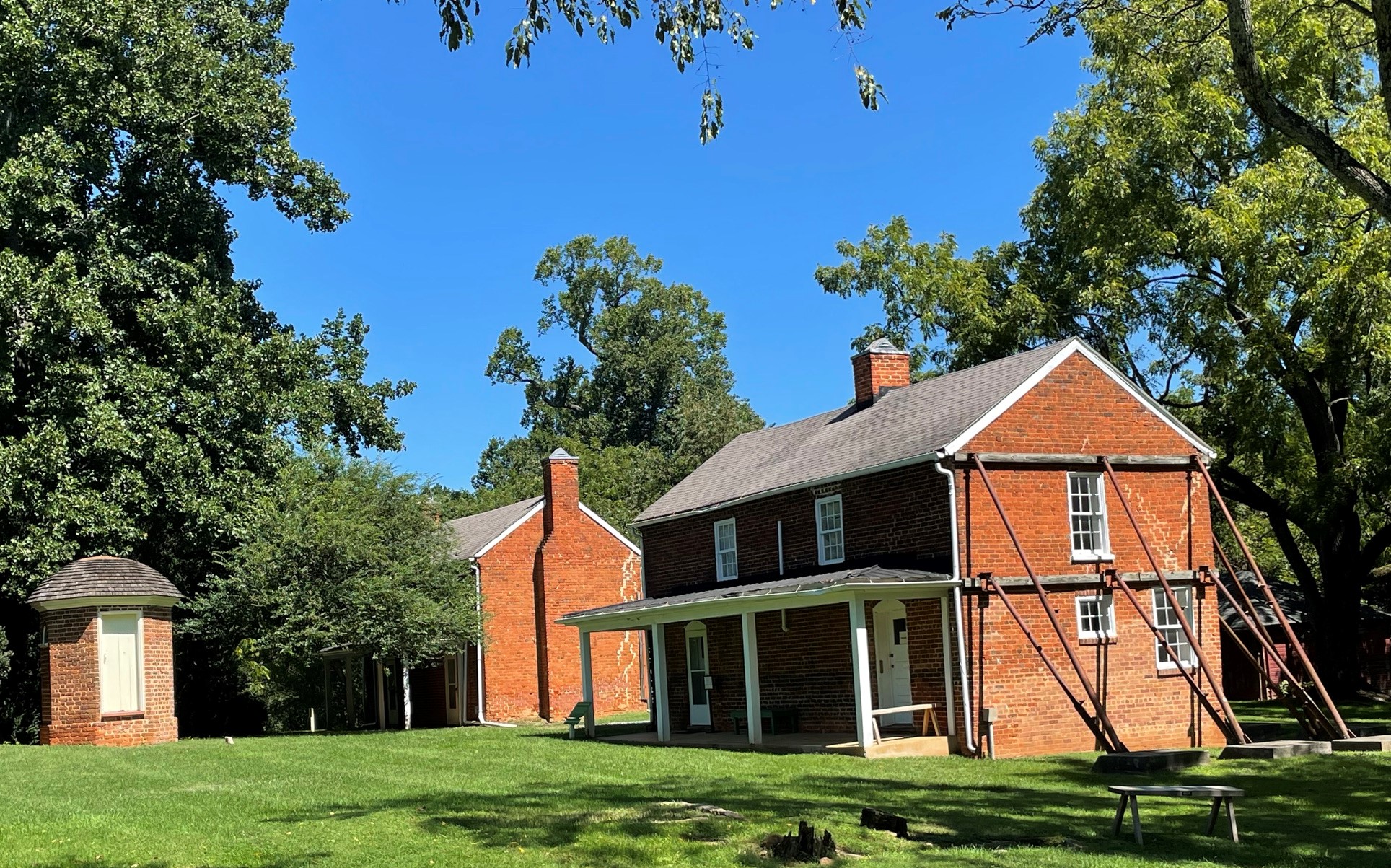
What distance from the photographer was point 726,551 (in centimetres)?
3052

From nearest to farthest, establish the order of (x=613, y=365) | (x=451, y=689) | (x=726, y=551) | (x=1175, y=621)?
1. (x=1175, y=621)
2. (x=726, y=551)
3. (x=451, y=689)
4. (x=613, y=365)

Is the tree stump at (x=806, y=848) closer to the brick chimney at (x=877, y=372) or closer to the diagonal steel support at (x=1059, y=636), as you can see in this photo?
the diagonal steel support at (x=1059, y=636)

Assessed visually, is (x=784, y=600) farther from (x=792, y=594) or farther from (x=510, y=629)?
(x=510, y=629)

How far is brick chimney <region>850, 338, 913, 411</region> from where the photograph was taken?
30750mm

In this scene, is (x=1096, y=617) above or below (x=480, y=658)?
above

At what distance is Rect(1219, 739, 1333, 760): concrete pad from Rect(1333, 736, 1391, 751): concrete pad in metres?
0.38

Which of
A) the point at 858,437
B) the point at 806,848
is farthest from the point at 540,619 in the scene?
the point at 806,848

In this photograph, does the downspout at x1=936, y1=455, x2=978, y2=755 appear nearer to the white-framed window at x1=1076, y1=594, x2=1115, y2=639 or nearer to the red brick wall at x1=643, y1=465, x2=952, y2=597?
the red brick wall at x1=643, y1=465, x2=952, y2=597

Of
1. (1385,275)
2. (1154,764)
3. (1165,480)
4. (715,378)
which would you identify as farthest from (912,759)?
(715,378)

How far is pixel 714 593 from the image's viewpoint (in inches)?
1073

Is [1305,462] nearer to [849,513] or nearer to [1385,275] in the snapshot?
[1385,275]

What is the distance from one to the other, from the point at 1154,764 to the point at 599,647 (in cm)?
2281

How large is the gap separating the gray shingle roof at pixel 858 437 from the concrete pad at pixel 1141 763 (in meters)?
6.10

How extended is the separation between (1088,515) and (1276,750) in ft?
17.8
